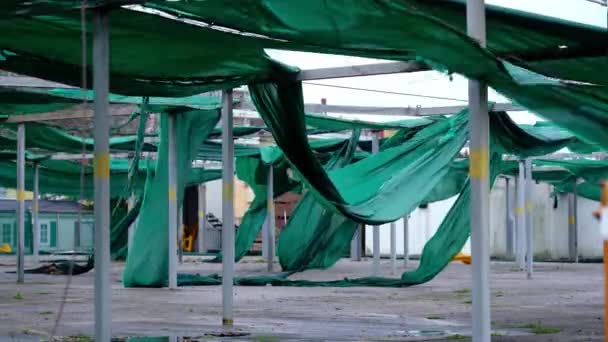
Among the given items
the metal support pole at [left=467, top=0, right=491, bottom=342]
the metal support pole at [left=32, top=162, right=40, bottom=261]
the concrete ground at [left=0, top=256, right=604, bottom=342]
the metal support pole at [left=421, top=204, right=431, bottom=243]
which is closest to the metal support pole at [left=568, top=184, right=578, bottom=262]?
the metal support pole at [left=421, top=204, right=431, bottom=243]

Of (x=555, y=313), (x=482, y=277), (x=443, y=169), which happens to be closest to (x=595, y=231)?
(x=443, y=169)

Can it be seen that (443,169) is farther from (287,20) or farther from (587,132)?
(287,20)

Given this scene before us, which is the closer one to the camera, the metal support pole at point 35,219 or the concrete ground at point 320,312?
the concrete ground at point 320,312

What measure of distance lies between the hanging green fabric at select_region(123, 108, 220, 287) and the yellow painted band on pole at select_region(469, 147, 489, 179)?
9075 millimetres

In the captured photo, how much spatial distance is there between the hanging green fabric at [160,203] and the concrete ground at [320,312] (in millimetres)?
492

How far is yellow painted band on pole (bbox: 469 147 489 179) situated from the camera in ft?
28.2

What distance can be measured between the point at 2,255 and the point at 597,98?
3283cm

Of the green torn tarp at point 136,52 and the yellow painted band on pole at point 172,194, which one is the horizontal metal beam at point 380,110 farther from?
the green torn tarp at point 136,52

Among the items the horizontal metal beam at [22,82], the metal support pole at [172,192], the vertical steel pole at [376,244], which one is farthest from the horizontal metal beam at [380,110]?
the horizontal metal beam at [22,82]

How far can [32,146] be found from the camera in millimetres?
22266

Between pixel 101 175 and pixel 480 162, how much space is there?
2.78m

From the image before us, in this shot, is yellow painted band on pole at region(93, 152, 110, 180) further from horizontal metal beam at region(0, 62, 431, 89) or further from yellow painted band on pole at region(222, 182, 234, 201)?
yellow painted band on pole at region(222, 182, 234, 201)

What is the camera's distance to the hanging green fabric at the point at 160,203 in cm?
1767

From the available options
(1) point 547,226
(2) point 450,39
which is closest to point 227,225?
(2) point 450,39
